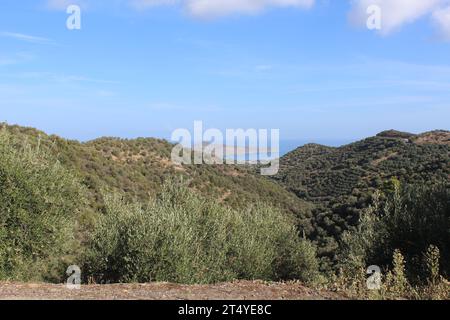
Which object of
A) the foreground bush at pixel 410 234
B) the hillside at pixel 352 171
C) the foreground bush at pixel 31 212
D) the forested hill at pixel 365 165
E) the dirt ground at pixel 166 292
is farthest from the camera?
the forested hill at pixel 365 165

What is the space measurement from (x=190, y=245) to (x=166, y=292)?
5142mm

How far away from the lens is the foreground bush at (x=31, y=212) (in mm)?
12977

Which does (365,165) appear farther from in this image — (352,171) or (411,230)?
(411,230)

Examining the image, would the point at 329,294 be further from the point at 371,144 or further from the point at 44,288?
the point at 371,144

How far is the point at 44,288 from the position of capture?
10172 millimetres

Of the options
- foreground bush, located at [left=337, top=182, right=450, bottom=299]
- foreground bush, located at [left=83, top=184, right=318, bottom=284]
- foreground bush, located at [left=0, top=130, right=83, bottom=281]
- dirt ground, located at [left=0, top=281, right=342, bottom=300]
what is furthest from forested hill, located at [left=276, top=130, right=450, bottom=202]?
foreground bush, located at [left=0, top=130, right=83, bottom=281]

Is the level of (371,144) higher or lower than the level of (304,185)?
higher

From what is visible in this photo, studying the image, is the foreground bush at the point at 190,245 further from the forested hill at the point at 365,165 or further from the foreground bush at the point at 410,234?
the forested hill at the point at 365,165

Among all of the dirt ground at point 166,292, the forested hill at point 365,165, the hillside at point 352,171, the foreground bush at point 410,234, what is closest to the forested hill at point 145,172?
the hillside at point 352,171

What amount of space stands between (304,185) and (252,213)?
4355 cm

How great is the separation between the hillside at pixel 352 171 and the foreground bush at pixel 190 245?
44.4 ft

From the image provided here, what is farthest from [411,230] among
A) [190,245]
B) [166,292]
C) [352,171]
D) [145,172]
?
[352,171]

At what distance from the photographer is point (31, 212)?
43.7 feet
